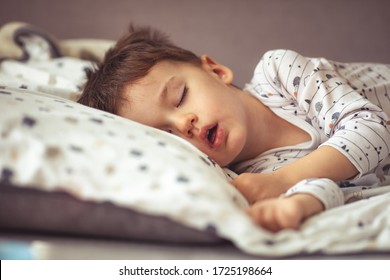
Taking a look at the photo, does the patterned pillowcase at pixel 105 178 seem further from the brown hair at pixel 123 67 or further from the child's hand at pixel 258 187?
the brown hair at pixel 123 67

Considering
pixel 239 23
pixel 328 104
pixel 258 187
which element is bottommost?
pixel 258 187

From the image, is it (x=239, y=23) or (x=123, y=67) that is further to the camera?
(x=239, y=23)

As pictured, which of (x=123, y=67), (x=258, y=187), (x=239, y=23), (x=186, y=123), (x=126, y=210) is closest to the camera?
(x=126, y=210)

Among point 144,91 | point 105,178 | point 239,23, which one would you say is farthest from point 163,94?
point 239,23

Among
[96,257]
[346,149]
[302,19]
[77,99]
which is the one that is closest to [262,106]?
[346,149]

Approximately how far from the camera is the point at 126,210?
516mm

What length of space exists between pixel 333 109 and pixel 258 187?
31 cm

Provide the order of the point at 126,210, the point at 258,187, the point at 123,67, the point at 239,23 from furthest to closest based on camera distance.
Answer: the point at 239,23 < the point at 123,67 < the point at 258,187 < the point at 126,210

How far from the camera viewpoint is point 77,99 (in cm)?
108

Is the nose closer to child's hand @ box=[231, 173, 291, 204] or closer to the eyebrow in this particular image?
the eyebrow

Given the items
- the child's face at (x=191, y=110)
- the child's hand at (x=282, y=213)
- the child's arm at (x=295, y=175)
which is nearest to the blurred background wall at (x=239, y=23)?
the child's face at (x=191, y=110)

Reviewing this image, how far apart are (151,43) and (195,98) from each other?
263mm

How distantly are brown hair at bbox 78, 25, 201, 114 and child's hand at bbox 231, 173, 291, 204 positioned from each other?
14.2 inches

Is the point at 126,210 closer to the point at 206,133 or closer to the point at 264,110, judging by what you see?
the point at 206,133
